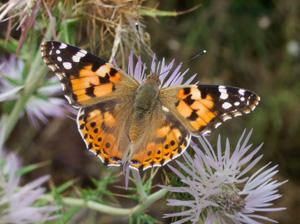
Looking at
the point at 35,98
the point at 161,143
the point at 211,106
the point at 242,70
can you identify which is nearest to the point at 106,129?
the point at 161,143

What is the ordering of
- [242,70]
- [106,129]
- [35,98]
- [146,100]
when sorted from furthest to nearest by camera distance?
1. [242,70]
2. [35,98]
3. [146,100]
4. [106,129]

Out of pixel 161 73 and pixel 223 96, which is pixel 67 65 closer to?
pixel 161 73

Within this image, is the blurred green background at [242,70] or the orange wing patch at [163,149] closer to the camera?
the orange wing patch at [163,149]

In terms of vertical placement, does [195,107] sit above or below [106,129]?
above

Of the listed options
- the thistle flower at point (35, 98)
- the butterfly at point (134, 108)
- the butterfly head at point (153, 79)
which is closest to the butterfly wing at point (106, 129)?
the butterfly at point (134, 108)

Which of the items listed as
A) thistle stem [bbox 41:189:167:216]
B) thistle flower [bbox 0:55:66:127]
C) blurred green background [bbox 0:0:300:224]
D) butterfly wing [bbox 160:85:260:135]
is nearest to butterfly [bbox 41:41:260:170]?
butterfly wing [bbox 160:85:260:135]

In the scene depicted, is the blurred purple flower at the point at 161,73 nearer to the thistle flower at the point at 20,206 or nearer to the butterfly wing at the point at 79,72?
the butterfly wing at the point at 79,72
